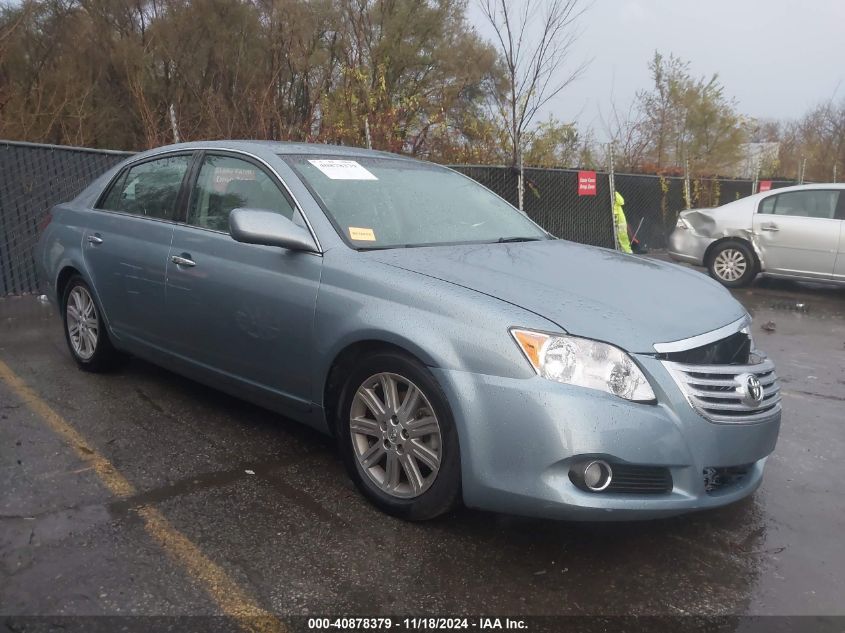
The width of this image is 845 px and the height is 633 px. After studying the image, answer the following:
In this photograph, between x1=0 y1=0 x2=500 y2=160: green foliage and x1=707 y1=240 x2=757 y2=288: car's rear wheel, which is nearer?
x1=707 y1=240 x2=757 y2=288: car's rear wheel

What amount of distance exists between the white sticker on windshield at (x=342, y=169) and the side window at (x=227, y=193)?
280 millimetres

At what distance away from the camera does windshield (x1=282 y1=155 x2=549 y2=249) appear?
3561mm

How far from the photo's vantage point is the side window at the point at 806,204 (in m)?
9.70

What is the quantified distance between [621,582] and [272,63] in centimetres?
1043

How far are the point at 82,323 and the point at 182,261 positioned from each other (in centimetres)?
147

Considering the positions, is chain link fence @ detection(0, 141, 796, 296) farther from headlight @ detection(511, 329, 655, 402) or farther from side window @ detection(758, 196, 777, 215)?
headlight @ detection(511, 329, 655, 402)

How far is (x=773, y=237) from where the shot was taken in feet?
33.0

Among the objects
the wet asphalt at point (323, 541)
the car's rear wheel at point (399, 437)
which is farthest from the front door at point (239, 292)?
the wet asphalt at point (323, 541)

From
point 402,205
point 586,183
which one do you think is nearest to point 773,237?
point 586,183

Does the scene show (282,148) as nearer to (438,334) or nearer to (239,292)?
(239,292)

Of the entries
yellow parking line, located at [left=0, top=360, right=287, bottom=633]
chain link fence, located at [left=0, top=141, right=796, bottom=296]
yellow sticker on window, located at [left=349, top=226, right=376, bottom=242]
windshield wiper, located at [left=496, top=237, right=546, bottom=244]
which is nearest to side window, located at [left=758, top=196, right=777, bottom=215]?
chain link fence, located at [left=0, top=141, right=796, bottom=296]

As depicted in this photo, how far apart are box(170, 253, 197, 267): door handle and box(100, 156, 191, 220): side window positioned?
0.31m

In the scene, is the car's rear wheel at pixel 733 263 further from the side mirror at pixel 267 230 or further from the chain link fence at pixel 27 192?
the side mirror at pixel 267 230

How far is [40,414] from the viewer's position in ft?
13.9
